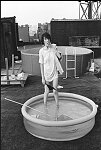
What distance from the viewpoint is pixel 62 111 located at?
532cm

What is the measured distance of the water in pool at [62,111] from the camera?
16.3 feet

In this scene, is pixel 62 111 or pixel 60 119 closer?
pixel 60 119

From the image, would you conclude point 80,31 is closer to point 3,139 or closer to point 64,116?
point 64,116

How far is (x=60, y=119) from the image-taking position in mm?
4797

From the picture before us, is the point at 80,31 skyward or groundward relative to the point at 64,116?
skyward

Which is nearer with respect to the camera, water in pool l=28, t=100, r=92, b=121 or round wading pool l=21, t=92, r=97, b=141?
round wading pool l=21, t=92, r=97, b=141

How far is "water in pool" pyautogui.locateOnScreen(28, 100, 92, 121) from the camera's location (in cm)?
496

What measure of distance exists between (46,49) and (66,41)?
414 inches

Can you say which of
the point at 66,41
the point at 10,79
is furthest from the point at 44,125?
the point at 66,41

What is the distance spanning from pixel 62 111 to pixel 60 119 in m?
0.54

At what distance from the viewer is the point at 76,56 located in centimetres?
990

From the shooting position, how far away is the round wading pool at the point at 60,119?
4125 mm

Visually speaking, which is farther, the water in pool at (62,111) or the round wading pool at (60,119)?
the water in pool at (62,111)

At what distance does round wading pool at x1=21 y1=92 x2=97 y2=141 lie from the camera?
4125 mm
